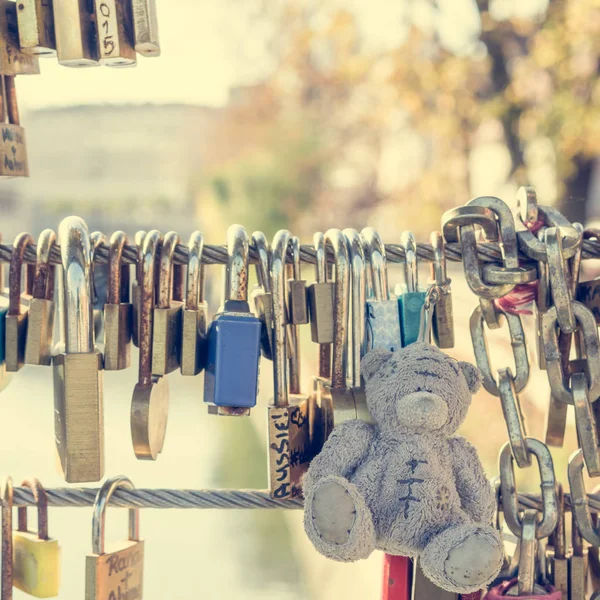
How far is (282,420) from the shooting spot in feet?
2.75

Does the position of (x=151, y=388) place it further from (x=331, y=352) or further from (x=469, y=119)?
(x=469, y=119)

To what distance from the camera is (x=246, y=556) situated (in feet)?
15.6

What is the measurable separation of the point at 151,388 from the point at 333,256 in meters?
0.21

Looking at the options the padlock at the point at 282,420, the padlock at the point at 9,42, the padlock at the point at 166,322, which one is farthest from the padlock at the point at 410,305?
the padlock at the point at 9,42

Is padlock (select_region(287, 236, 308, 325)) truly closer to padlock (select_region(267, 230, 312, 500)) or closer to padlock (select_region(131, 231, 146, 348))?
padlock (select_region(267, 230, 312, 500))

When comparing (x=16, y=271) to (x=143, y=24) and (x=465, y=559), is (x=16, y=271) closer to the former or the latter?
(x=143, y=24)

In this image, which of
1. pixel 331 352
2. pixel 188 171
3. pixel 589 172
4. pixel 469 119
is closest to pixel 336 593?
pixel 589 172

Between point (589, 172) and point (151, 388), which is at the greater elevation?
point (589, 172)

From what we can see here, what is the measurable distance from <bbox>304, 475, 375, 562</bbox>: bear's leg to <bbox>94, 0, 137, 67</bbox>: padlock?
443 mm

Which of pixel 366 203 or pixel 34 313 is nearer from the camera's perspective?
pixel 34 313

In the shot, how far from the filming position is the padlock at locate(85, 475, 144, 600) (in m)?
0.91

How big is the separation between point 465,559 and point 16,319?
0.46 metres

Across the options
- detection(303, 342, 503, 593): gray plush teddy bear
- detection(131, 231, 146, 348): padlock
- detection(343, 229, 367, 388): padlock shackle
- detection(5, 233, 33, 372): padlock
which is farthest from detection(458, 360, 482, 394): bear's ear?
detection(5, 233, 33, 372): padlock

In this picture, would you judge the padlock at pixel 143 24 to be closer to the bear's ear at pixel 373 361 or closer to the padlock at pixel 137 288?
the padlock at pixel 137 288
